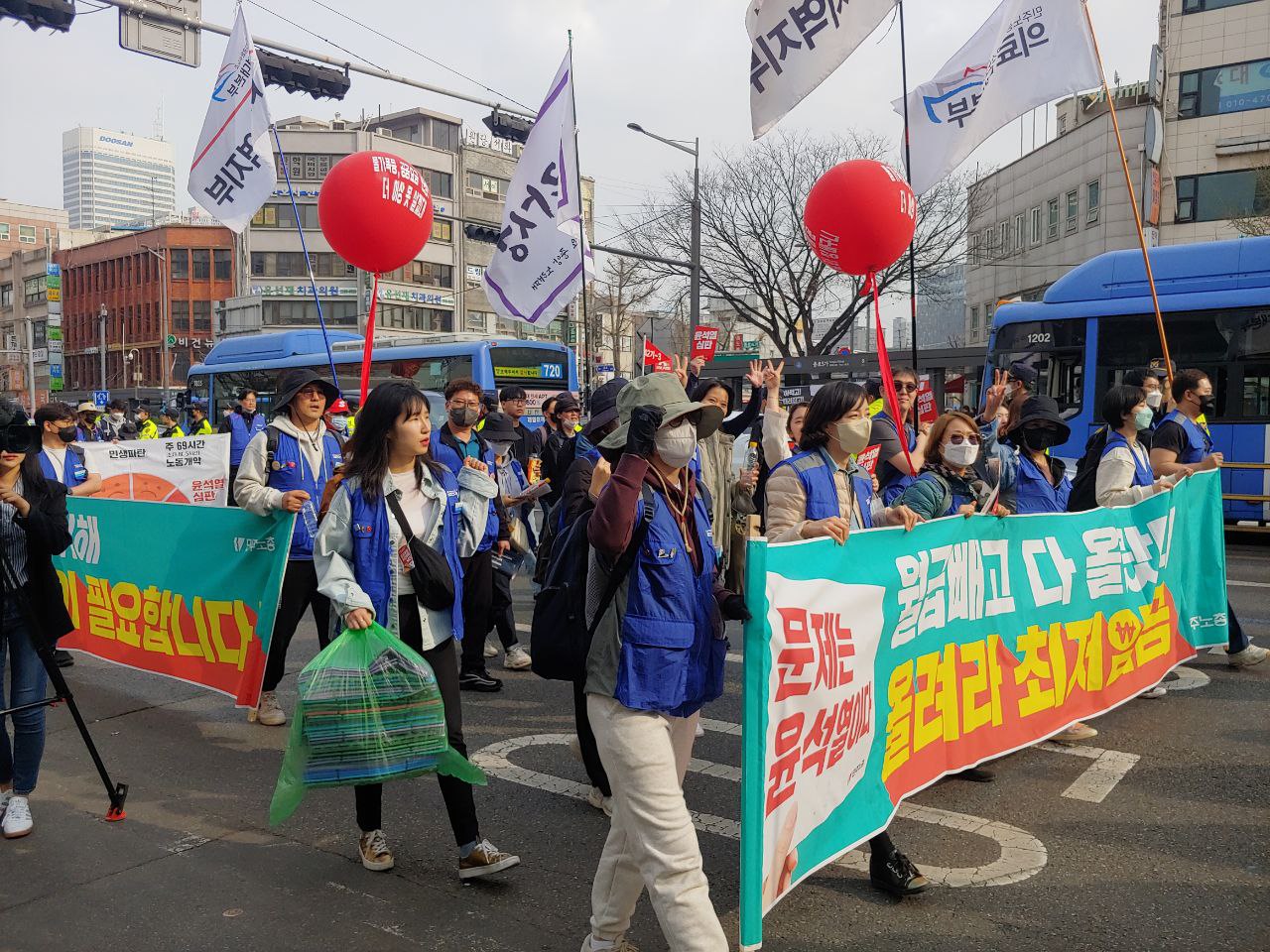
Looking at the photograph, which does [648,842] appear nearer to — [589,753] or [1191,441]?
[589,753]

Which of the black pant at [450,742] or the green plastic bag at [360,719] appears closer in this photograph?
the green plastic bag at [360,719]

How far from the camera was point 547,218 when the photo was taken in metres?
8.88

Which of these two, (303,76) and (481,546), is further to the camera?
(303,76)

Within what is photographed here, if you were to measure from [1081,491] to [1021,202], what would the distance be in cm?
4226

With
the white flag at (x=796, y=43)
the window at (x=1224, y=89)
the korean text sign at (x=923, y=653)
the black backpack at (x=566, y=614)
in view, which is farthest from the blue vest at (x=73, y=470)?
the window at (x=1224, y=89)

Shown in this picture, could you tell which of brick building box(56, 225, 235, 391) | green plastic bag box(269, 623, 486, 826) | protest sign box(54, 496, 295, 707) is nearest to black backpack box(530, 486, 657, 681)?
green plastic bag box(269, 623, 486, 826)

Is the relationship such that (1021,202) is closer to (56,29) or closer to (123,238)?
(56,29)

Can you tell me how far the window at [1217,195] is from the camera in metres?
34.3

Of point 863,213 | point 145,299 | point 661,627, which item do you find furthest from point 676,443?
point 145,299

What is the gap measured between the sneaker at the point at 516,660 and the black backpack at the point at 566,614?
3877 mm

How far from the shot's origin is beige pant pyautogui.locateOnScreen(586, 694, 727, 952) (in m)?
2.73

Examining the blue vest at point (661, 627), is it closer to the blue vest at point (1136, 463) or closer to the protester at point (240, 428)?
the blue vest at point (1136, 463)

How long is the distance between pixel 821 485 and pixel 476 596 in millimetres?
2526

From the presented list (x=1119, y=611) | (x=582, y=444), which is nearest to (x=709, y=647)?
(x=582, y=444)
